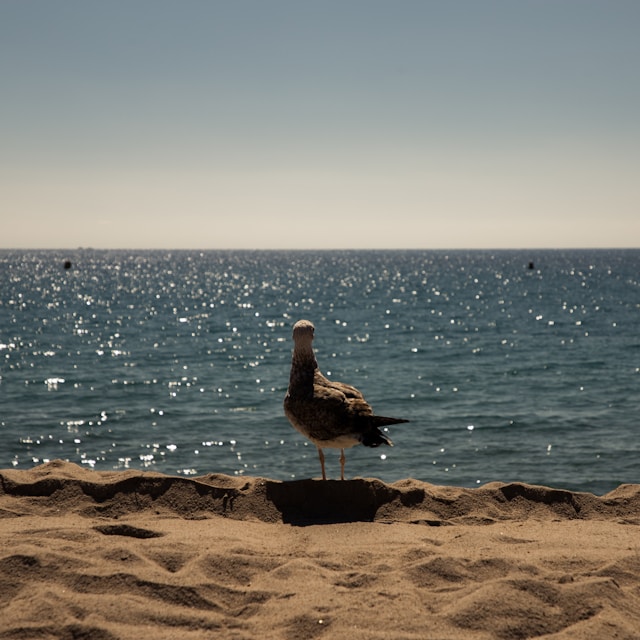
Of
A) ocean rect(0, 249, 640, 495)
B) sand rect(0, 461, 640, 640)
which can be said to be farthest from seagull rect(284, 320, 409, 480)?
ocean rect(0, 249, 640, 495)

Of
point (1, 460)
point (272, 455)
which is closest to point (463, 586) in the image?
point (272, 455)

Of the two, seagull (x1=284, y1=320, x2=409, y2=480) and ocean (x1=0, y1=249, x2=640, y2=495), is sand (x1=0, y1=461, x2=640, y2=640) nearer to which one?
seagull (x1=284, y1=320, x2=409, y2=480)

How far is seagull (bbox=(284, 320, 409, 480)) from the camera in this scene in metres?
7.35

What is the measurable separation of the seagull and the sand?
0.51 meters

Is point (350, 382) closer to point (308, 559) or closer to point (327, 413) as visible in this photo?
point (327, 413)

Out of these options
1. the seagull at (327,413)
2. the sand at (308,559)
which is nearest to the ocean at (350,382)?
the seagull at (327,413)

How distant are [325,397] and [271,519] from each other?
1.40 metres

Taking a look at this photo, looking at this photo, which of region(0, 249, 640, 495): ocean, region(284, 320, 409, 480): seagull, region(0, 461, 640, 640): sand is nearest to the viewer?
region(0, 461, 640, 640): sand

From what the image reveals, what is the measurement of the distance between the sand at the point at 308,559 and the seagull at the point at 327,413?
0.51 metres

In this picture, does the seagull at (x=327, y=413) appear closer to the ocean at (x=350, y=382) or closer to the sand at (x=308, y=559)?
the sand at (x=308, y=559)

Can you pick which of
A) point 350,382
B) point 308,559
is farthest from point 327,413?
point 350,382

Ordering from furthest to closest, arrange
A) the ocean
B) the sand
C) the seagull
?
the ocean < the seagull < the sand

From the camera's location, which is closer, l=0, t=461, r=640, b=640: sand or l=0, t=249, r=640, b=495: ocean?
l=0, t=461, r=640, b=640: sand

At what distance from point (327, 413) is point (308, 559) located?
2147mm
